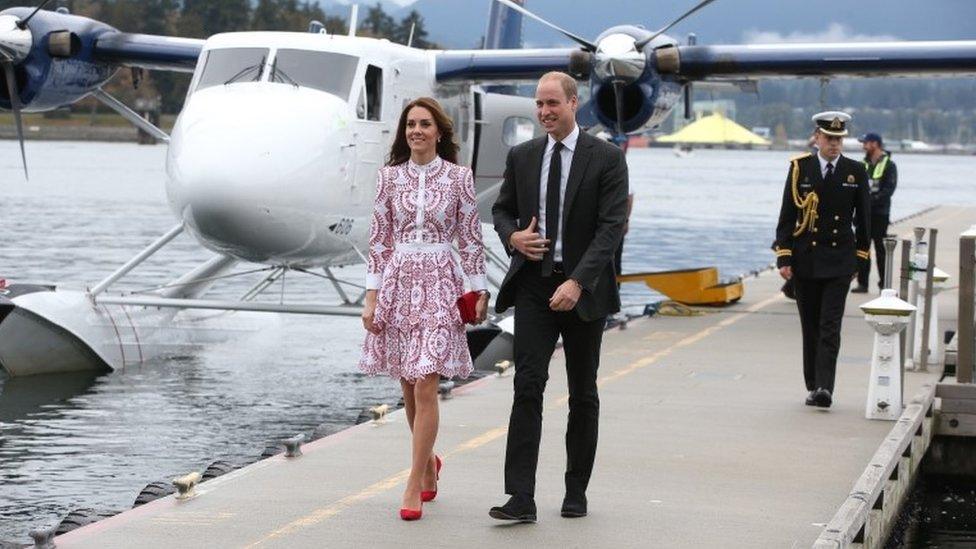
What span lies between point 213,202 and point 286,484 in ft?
18.2

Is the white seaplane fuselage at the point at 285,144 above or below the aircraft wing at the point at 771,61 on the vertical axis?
below

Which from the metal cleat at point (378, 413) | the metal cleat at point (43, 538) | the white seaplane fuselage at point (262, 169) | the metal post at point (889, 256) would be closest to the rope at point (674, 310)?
the white seaplane fuselage at point (262, 169)

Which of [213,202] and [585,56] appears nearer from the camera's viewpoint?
[213,202]

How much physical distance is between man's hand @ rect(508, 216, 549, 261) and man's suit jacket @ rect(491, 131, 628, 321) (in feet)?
0.20

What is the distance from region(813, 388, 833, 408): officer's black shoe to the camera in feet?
33.4

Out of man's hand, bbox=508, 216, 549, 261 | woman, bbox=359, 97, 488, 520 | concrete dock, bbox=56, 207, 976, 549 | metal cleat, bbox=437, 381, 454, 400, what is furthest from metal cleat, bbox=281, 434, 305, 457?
metal cleat, bbox=437, 381, 454, 400

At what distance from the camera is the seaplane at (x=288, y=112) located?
13.4 metres

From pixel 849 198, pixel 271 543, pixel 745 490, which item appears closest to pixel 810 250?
pixel 849 198

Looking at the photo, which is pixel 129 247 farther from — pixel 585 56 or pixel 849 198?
pixel 849 198

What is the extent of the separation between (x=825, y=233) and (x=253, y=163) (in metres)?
4.90

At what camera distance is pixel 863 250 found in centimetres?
1021

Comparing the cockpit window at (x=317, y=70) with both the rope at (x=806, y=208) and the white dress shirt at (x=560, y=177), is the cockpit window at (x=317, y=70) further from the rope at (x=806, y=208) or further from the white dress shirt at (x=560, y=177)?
the white dress shirt at (x=560, y=177)

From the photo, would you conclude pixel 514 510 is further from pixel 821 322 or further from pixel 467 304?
pixel 821 322

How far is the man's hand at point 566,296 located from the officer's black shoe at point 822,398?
12.5 feet
